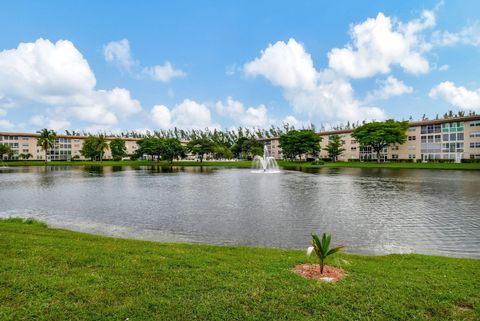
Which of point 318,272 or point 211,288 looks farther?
point 318,272

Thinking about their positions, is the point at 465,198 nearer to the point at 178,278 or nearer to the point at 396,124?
the point at 178,278

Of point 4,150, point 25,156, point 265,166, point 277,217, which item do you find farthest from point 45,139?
point 277,217

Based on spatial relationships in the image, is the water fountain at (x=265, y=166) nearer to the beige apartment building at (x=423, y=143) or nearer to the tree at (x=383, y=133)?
the tree at (x=383, y=133)

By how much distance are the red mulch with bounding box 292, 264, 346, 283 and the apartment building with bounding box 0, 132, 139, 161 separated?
157 meters

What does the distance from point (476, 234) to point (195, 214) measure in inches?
646

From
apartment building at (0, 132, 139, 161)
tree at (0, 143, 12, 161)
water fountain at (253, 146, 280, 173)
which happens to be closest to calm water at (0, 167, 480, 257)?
water fountain at (253, 146, 280, 173)

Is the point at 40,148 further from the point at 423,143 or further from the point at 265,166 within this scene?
Answer: the point at 423,143

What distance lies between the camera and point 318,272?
8.74 meters

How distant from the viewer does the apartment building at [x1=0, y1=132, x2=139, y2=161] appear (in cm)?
13325

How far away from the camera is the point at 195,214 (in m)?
21.3

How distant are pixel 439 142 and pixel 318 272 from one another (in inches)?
4189

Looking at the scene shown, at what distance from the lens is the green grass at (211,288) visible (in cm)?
625

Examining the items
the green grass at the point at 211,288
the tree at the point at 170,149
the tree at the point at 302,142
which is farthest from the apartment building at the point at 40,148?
the green grass at the point at 211,288

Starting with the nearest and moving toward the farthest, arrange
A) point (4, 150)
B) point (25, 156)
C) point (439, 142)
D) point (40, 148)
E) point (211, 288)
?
point (211, 288) → point (439, 142) → point (4, 150) → point (25, 156) → point (40, 148)
